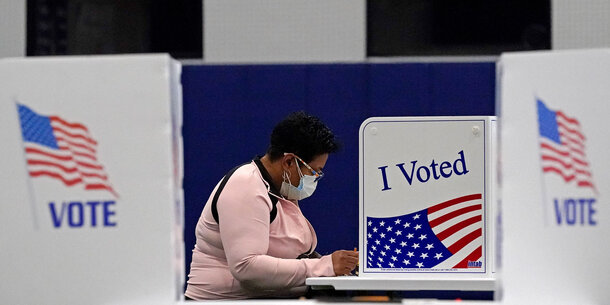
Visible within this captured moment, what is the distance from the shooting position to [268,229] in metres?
2.89

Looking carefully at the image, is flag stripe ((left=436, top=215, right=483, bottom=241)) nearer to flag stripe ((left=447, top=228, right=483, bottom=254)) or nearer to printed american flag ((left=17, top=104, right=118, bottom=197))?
flag stripe ((left=447, top=228, right=483, bottom=254))

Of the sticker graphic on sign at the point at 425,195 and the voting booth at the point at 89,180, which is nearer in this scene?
the voting booth at the point at 89,180

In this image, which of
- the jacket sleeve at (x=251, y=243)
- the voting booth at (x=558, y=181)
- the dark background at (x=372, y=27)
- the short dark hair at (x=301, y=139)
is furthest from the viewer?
the dark background at (x=372, y=27)

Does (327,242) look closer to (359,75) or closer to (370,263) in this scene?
(359,75)

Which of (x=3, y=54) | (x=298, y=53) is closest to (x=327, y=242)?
(x=298, y=53)

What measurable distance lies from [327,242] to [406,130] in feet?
8.84

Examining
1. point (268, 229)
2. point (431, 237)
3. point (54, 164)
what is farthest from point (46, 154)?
point (431, 237)

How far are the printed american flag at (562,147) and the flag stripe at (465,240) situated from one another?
93 centimetres

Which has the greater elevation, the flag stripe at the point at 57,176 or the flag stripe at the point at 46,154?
the flag stripe at the point at 46,154

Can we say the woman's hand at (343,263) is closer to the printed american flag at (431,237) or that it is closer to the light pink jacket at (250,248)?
the light pink jacket at (250,248)

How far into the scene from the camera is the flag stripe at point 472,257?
2.73 metres

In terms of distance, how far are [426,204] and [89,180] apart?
1.15 m

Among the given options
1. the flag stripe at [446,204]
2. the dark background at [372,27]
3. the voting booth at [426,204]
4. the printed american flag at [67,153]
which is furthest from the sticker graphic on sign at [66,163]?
the dark background at [372,27]

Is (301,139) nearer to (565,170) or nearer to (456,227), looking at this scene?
(456,227)
